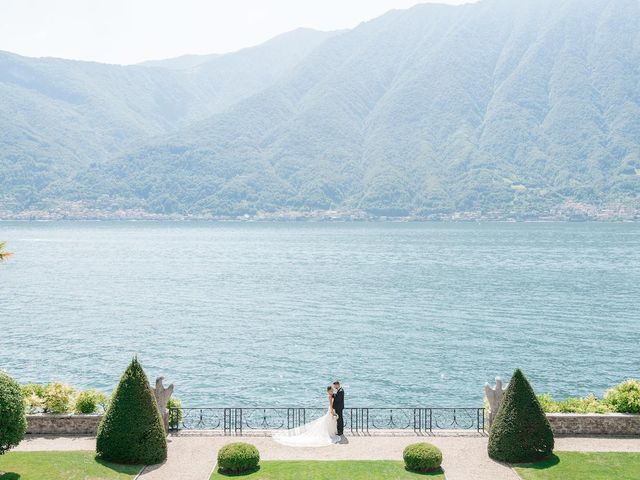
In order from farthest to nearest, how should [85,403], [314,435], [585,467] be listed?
[85,403] → [314,435] → [585,467]

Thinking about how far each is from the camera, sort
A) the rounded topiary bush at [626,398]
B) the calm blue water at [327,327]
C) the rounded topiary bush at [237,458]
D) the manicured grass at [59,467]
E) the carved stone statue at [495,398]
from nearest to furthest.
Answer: the manicured grass at [59,467], the rounded topiary bush at [237,458], the carved stone statue at [495,398], the rounded topiary bush at [626,398], the calm blue water at [327,327]

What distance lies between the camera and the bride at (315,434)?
27.4 metres

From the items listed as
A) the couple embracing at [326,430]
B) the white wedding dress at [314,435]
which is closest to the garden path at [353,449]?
the white wedding dress at [314,435]

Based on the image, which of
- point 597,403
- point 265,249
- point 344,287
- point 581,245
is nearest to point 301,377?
point 597,403

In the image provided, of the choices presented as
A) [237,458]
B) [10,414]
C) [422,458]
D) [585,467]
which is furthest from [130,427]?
[585,467]

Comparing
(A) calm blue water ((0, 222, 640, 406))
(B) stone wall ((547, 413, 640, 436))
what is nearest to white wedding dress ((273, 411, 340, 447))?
(B) stone wall ((547, 413, 640, 436))

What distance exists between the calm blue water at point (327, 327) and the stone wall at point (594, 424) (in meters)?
18.5

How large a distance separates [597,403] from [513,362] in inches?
1090

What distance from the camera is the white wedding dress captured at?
89.9 ft

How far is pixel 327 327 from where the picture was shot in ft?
244

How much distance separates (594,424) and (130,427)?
17975mm

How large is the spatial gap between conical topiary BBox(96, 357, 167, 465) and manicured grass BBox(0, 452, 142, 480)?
0.37 m

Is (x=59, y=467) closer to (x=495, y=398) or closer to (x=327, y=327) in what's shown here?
(x=495, y=398)

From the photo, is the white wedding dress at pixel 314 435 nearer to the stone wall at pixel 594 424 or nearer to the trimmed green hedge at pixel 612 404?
the stone wall at pixel 594 424
